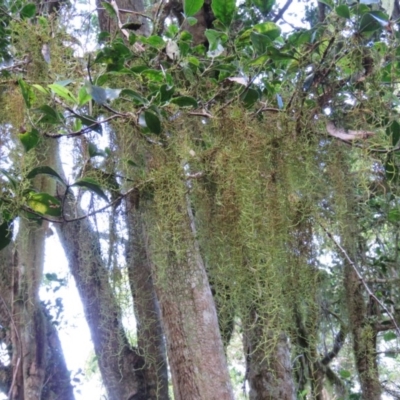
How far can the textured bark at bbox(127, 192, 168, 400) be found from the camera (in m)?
1.31

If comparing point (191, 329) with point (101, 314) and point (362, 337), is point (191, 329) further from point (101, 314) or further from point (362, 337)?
point (362, 337)

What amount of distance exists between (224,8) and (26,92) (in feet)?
1.34

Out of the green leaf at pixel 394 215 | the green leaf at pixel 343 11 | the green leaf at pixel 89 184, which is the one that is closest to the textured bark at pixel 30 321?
the green leaf at pixel 89 184

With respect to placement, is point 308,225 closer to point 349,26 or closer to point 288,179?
point 288,179

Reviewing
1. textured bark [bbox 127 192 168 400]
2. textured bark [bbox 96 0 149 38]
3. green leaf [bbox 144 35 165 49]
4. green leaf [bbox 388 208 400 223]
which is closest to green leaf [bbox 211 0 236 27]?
green leaf [bbox 144 35 165 49]

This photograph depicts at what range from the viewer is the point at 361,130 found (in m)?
1.12

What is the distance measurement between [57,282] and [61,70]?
1.66 m

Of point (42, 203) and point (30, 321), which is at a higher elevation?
point (42, 203)

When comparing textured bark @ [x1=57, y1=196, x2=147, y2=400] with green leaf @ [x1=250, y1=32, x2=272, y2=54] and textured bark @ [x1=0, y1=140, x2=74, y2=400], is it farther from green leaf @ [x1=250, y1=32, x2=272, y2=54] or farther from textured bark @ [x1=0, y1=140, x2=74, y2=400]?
green leaf @ [x1=250, y1=32, x2=272, y2=54]

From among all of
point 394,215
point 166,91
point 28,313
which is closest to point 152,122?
point 166,91

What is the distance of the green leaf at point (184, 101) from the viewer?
3.30 ft

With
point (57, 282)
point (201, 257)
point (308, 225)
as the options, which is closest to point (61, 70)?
point (201, 257)

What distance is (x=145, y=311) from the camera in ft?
4.59

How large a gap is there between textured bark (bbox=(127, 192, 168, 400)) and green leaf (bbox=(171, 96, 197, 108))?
12.0 inches
